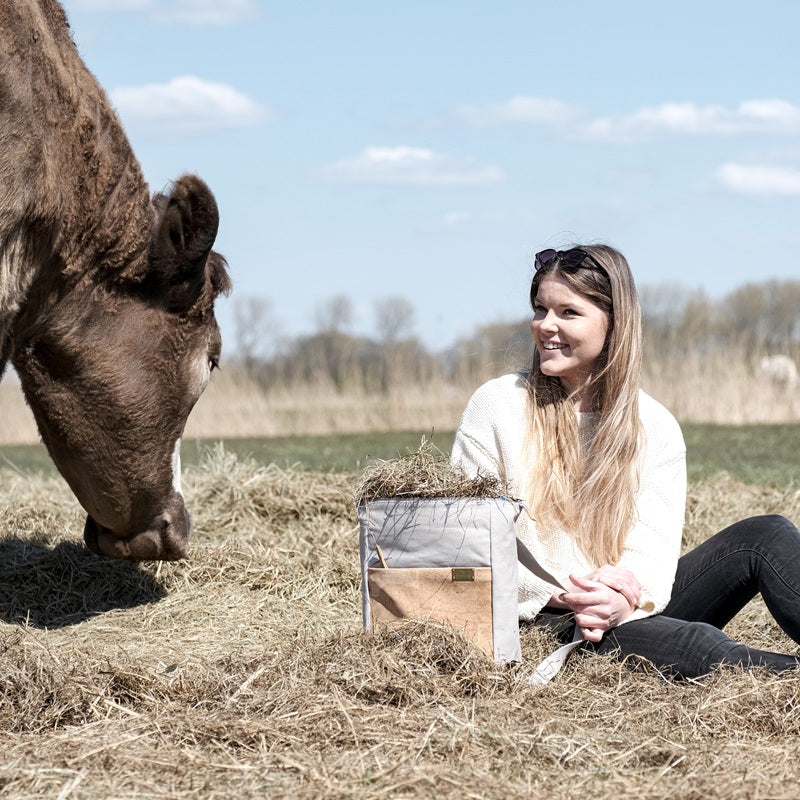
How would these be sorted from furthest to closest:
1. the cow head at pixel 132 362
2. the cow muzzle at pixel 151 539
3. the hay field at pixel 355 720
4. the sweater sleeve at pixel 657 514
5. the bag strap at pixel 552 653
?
the cow muzzle at pixel 151 539, the cow head at pixel 132 362, the sweater sleeve at pixel 657 514, the bag strap at pixel 552 653, the hay field at pixel 355 720

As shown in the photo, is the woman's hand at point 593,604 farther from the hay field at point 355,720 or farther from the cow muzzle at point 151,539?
the cow muzzle at point 151,539

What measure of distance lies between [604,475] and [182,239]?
1837 millimetres

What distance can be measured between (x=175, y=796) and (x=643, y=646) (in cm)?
188

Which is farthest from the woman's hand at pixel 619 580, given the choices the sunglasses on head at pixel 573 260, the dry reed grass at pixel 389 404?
the dry reed grass at pixel 389 404

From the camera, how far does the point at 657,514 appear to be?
4102 millimetres

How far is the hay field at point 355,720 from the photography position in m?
2.71

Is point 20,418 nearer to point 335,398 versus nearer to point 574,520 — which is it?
point 335,398

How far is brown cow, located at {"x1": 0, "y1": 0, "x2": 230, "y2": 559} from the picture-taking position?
3.71 m

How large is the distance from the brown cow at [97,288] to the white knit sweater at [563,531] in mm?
1254

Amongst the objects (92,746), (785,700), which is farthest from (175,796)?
(785,700)

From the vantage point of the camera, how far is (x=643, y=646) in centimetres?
388

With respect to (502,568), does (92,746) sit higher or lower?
lower

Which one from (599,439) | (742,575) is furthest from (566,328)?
(742,575)

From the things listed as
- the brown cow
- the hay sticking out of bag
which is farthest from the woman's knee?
the brown cow
